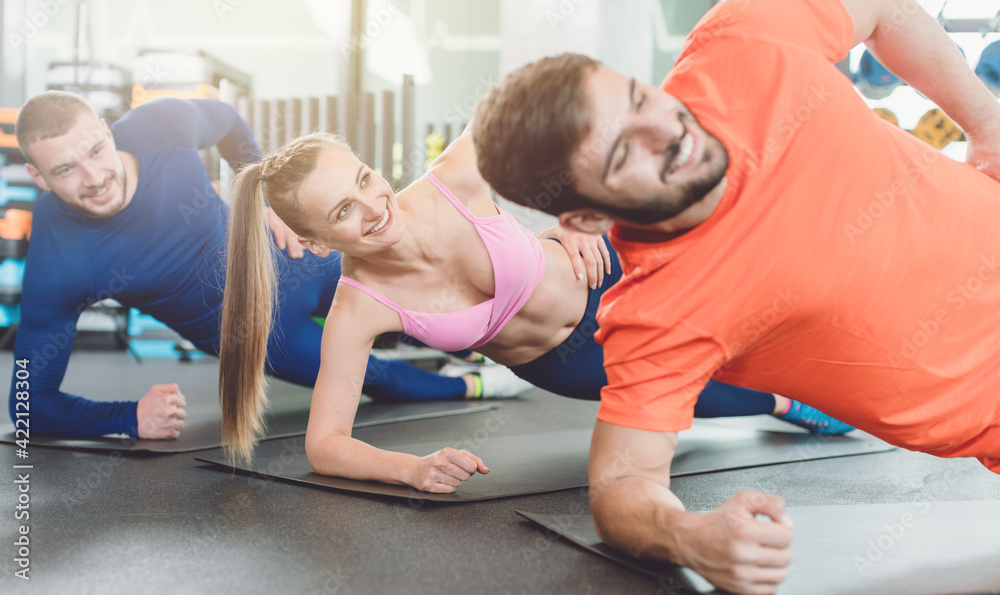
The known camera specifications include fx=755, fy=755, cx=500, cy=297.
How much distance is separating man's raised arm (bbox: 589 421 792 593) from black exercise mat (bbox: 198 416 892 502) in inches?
17.7

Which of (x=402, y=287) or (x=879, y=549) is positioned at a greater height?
(x=402, y=287)

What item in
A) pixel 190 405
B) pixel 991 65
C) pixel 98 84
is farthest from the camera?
pixel 98 84

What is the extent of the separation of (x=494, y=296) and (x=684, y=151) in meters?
0.68

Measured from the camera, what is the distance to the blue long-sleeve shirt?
1989 mm

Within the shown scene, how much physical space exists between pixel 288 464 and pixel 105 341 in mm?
3182

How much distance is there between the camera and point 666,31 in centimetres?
414

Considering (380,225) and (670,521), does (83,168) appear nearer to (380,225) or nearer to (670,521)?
(380,225)

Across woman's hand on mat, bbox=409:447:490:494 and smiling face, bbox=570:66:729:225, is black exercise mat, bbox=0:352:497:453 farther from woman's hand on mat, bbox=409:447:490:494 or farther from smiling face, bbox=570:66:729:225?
smiling face, bbox=570:66:729:225

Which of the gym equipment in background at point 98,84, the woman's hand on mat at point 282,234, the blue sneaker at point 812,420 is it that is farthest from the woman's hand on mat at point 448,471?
the gym equipment in background at point 98,84

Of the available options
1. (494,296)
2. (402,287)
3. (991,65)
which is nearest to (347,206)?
(402,287)

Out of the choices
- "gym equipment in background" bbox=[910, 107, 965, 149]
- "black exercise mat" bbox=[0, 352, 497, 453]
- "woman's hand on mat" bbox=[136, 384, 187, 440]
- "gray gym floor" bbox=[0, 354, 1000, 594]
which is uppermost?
"gym equipment in background" bbox=[910, 107, 965, 149]

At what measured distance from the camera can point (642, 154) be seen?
86cm

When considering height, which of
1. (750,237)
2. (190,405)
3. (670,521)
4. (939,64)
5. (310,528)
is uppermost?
(939,64)

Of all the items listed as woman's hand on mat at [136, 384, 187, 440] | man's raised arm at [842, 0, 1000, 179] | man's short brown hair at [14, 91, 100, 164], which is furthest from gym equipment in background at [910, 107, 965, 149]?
man's short brown hair at [14, 91, 100, 164]
